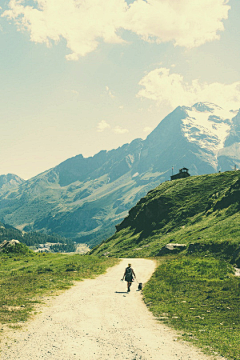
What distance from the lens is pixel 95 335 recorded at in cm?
1503

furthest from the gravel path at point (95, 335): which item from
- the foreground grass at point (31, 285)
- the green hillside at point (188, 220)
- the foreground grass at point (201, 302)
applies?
the green hillside at point (188, 220)

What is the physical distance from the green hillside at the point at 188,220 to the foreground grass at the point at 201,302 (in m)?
11.9

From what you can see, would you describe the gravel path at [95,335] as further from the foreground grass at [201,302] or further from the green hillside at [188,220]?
the green hillside at [188,220]

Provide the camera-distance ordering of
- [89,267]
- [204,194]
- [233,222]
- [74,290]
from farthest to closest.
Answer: [204,194], [233,222], [89,267], [74,290]

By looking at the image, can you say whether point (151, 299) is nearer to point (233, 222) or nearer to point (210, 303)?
point (210, 303)

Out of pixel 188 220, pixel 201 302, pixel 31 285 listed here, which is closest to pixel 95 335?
pixel 201 302

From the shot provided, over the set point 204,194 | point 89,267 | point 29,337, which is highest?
point 204,194

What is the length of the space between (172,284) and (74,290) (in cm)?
1001

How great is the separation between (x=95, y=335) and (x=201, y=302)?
10.5 m

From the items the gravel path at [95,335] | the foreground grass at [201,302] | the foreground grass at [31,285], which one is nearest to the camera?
the gravel path at [95,335]

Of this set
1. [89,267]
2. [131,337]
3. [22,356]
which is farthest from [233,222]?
[22,356]

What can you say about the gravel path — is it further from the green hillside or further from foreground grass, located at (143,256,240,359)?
the green hillside

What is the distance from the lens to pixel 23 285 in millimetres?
27984

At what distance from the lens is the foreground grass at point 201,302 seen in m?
14.6
